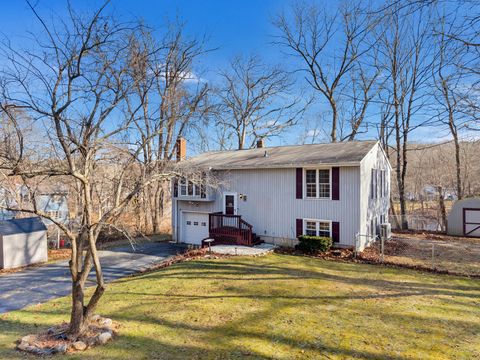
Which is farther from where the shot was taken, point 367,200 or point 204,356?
point 367,200

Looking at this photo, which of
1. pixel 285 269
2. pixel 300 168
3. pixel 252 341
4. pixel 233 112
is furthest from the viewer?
pixel 233 112

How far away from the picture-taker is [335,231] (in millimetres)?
13516

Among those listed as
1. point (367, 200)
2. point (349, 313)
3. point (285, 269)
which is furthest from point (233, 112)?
point (349, 313)

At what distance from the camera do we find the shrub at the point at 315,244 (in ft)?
42.4

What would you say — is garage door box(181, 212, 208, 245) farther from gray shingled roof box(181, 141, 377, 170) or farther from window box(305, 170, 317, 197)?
window box(305, 170, 317, 197)

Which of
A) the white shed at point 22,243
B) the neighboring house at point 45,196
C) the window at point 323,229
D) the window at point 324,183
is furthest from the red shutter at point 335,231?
the white shed at point 22,243

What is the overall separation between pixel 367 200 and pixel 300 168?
11.2ft

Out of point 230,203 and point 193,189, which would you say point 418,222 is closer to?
point 230,203

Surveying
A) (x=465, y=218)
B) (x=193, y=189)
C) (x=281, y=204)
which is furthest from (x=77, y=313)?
(x=465, y=218)

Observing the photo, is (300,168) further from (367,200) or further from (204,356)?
(204,356)

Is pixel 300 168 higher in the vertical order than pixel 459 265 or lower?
higher

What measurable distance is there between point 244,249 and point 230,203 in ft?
11.0

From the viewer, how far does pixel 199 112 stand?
28.3ft

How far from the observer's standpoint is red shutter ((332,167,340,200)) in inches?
528
